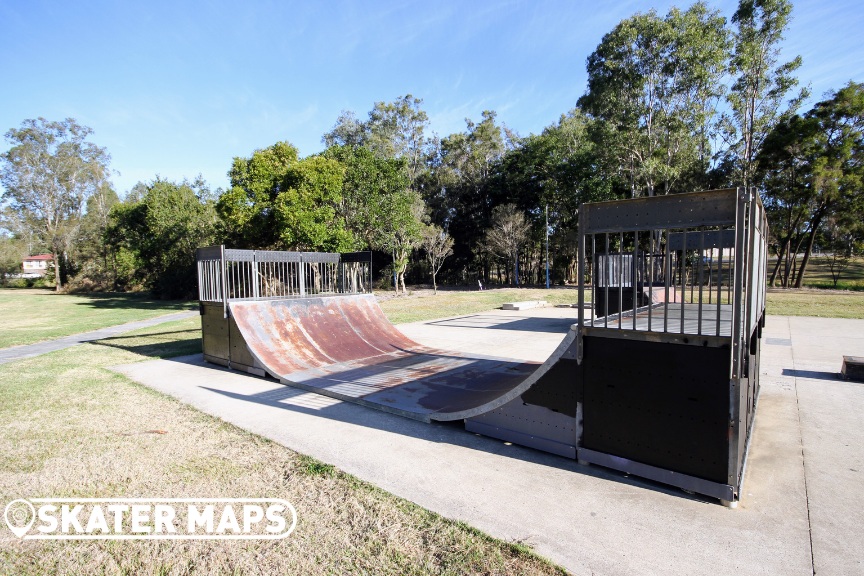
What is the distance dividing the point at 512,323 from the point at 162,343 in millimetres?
9157

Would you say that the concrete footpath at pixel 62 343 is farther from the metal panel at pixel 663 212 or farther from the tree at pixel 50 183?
the tree at pixel 50 183

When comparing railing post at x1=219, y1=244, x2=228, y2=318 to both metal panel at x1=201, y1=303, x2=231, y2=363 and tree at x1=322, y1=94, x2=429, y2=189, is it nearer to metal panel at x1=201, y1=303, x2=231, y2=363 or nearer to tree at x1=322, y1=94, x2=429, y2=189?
metal panel at x1=201, y1=303, x2=231, y2=363

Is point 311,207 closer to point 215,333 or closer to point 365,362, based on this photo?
point 215,333

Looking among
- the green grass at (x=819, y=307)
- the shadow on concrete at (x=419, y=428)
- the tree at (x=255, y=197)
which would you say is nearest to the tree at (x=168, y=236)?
the tree at (x=255, y=197)

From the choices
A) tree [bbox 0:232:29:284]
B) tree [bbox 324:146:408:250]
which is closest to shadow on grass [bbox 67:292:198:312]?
tree [bbox 324:146:408:250]

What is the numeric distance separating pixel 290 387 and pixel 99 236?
4560 centimetres

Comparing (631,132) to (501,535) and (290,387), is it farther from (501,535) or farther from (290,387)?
(501,535)

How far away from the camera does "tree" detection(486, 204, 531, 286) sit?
30.4 metres

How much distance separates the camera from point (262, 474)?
3.52 metres

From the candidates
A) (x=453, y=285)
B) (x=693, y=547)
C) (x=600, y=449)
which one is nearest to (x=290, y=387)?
(x=600, y=449)

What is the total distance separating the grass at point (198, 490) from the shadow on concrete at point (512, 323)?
8.38 m

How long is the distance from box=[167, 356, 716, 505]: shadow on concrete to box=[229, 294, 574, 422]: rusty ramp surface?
0.12 meters

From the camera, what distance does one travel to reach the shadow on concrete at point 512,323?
11945mm

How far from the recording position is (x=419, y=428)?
4.52 meters
